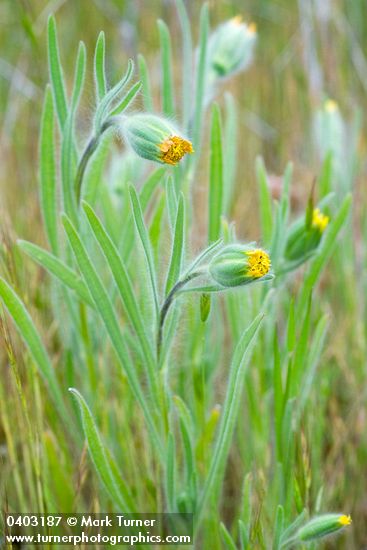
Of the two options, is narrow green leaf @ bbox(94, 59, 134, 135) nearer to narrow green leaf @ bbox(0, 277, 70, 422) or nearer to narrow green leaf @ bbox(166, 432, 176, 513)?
narrow green leaf @ bbox(0, 277, 70, 422)

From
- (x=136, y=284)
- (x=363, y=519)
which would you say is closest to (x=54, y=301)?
(x=136, y=284)

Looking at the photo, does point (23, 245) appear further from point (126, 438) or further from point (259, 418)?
point (259, 418)

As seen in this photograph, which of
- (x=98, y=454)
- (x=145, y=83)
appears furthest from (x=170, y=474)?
(x=145, y=83)

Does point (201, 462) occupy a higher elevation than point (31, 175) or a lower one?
lower

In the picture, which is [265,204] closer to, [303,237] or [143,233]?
[303,237]

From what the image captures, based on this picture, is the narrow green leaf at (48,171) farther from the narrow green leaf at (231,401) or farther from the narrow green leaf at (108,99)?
the narrow green leaf at (231,401)

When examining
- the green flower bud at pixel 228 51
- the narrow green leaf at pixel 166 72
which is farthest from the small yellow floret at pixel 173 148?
the green flower bud at pixel 228 51

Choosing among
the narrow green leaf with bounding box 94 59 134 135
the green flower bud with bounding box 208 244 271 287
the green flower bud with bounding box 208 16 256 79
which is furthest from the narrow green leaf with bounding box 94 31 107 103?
the green flower bud with bounding box 208 16 256 79
